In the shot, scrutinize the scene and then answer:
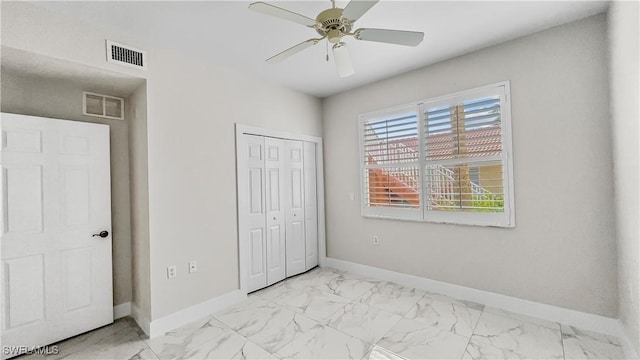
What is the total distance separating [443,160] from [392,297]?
169cm

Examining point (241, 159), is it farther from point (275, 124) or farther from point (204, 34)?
point (204, 34)

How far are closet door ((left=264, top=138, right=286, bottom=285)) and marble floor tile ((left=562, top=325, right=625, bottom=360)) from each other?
2.94 m

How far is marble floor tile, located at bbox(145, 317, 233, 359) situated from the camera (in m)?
2.21

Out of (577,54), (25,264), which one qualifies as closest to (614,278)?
(577,54)

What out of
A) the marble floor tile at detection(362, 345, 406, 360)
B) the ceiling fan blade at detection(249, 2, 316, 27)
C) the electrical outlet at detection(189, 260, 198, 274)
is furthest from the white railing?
the electrical outlet at detection(189, 260, 198, 274)

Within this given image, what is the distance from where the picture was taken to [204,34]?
2432mm

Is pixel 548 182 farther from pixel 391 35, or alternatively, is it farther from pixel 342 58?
pixel 342 58

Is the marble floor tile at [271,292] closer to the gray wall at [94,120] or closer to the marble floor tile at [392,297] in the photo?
the marble floor tile at [392,297]

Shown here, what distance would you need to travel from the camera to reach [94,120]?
2730 millimetres

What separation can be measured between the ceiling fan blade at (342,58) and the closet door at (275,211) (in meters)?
1.60

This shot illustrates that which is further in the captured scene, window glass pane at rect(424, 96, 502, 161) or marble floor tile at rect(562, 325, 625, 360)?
window glass pane at rect(424, 96, 502, 161)

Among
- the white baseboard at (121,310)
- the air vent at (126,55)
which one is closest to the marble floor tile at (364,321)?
the white baseboard at (121,310)

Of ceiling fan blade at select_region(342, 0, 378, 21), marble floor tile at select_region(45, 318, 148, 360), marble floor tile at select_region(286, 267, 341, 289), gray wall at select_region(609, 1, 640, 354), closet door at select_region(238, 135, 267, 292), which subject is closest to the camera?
ceiling fan blade at select_region(342, 0, 378, 21)

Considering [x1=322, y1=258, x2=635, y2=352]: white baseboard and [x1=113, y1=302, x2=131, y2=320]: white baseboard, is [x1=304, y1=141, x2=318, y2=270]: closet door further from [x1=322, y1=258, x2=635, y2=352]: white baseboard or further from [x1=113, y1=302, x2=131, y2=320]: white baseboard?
[x1=113, y1=302, x2=131, y2=320]: white baseboard
